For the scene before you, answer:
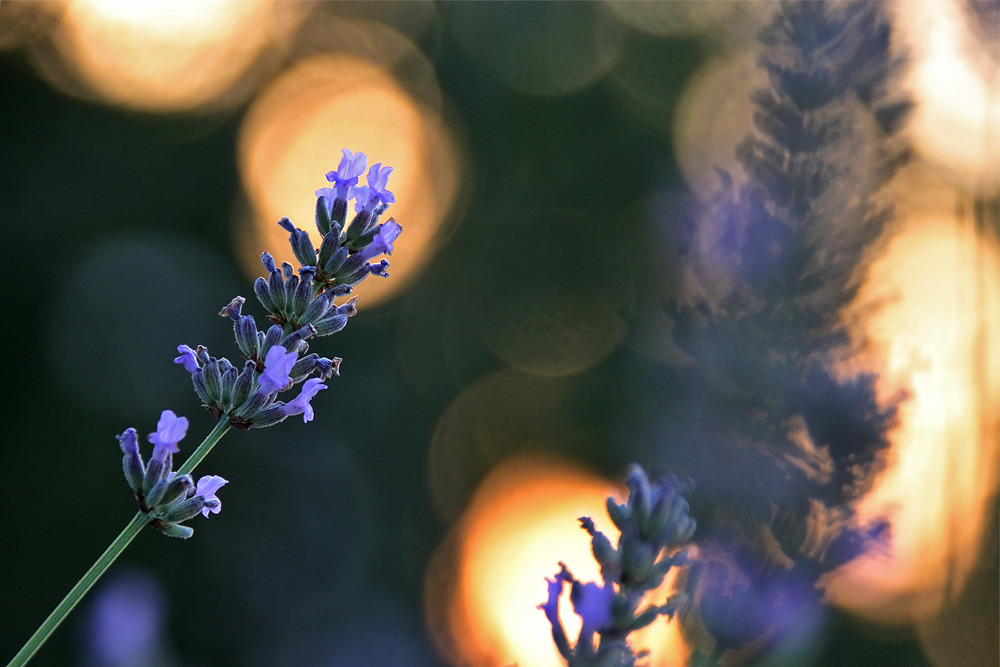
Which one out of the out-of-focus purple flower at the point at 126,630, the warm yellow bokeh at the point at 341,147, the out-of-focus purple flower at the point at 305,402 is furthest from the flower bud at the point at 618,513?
the warm yellow bokeh at the point at 341,147

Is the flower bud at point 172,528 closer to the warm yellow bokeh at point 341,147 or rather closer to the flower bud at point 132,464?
the flower bud at point 132,464

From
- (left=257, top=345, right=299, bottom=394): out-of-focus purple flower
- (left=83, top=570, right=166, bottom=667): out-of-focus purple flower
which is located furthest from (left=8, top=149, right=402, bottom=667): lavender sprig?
(left=83, top=570, right=166, bottom=667): out-of-focus purple flower

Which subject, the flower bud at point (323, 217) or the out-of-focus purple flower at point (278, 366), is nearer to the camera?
the out-of-focus purple flower at point (278, 366)

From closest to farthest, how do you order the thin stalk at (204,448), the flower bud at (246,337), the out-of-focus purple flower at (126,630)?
the thin stalk at (204,448) < the flower bud at (246,337) < the out-of-focus purple flower at (126,630)

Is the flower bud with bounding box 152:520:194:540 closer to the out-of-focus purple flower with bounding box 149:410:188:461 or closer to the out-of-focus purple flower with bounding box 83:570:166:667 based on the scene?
the out-of-focus purple flower with bounding box 149:410:188:461

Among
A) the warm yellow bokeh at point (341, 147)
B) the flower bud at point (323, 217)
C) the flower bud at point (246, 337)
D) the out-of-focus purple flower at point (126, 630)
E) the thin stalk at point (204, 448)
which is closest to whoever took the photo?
the thin stalk at point (204, 448)

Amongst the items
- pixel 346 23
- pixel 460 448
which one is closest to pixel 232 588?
pixel 460 448

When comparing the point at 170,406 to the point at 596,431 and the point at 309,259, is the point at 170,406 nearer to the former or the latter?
the point at 596,431
